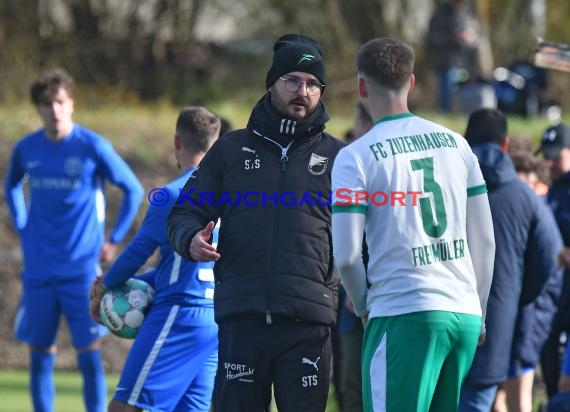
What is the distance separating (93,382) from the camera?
8.95m

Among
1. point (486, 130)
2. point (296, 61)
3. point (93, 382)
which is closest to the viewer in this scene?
point (296, 61)

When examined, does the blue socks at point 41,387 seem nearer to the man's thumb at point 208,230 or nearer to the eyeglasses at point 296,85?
the man's thumb at point 208,230

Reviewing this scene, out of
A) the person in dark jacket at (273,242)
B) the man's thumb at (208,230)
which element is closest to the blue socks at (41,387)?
the person in dark jacket at (273,242)

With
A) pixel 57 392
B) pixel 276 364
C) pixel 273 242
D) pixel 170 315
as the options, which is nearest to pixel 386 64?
pixel 273 242

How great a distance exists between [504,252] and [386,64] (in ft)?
7.26

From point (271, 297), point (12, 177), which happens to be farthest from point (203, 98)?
point (271, 297)

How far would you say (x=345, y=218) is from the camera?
5.26 m

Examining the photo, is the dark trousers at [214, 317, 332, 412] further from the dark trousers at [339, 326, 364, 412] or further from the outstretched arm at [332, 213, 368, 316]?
the dark trousers at [339, 326, 364, 412]

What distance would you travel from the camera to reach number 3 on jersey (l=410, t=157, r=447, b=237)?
534 cm

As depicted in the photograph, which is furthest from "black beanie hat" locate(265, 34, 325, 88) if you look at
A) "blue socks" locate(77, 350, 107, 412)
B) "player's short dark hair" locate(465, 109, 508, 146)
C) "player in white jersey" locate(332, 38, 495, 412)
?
"blue socks" locate(77, 350, 107, 412)

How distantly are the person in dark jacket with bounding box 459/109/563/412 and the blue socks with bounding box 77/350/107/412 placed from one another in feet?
9.25

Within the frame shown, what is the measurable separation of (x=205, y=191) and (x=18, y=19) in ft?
40.7

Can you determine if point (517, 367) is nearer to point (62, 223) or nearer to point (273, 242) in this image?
point (273, 242)

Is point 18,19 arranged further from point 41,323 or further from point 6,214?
point 41,323
